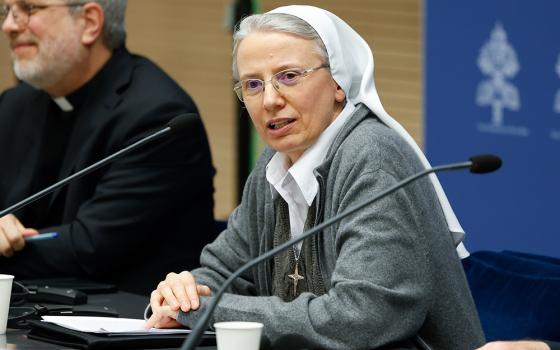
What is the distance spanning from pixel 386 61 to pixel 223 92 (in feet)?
5.37

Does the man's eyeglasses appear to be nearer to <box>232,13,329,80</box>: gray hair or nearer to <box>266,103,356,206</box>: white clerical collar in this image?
<box>232,13,329,80</box>: gray hair

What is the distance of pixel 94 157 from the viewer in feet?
14.9

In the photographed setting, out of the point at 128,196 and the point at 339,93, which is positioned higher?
the point at 339,93

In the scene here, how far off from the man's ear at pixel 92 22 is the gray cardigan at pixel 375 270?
6.17ft

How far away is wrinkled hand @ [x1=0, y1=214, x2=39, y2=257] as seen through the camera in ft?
14.0

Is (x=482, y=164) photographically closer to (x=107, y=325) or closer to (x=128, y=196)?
(x=107, y=325)

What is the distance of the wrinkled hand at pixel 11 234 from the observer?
14.0 feet

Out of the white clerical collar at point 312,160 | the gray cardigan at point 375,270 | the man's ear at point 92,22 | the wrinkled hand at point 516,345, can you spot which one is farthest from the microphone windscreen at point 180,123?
the man's ear at point 92,22

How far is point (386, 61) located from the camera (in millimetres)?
6785

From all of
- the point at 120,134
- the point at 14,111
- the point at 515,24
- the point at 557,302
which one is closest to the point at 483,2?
the point at 515,24

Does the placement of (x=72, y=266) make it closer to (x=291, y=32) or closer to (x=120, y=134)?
(x=120, y=134)

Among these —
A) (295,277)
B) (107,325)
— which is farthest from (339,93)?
(107,325)

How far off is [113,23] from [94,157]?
1.97ft

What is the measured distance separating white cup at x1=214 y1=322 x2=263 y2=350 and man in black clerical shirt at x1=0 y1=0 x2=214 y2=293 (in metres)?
1.88
